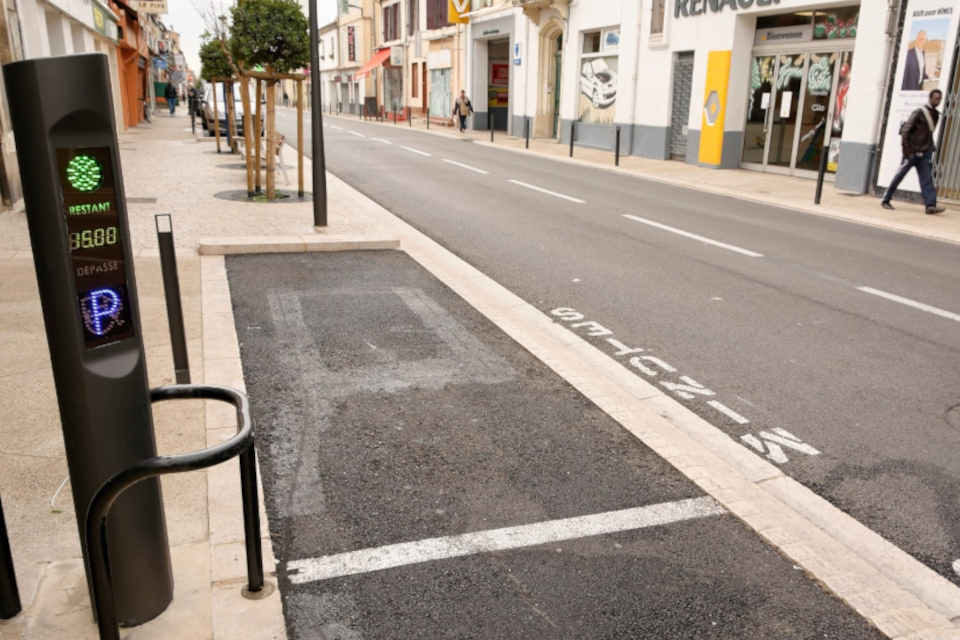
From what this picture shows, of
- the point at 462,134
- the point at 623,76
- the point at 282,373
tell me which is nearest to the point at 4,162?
the point at 282,373

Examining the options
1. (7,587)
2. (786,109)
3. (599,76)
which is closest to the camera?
(7,587)

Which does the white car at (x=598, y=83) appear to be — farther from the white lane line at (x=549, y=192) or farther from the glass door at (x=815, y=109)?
the white lane line at (x=549, y=192)

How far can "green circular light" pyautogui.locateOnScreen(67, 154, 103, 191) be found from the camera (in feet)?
6.93

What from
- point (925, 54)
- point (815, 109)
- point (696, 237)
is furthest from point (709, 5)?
point (696, 237)

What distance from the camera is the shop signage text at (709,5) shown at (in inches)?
727

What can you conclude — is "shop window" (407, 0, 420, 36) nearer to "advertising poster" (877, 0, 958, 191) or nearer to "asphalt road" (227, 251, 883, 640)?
"advertising poster" (877, 0, 958, 191)

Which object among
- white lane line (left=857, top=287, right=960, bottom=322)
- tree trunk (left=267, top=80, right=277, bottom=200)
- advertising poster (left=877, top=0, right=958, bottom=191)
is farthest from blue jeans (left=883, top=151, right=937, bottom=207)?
tree trunk (left=267, top=80, right=277, bottom=200)

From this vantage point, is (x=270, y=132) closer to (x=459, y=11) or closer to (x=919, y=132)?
(x=919, y=132)

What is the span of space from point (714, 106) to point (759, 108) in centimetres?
115

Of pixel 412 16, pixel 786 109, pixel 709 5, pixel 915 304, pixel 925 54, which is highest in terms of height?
pixel 412 16

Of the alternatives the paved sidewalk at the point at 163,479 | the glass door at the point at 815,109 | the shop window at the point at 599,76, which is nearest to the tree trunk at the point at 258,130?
the paved sidewalk at the point at 163,479

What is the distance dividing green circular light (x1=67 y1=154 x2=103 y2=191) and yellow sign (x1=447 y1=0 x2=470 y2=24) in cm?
3712

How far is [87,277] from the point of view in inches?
85.6

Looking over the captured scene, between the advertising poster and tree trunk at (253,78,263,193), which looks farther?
the advertising poster
